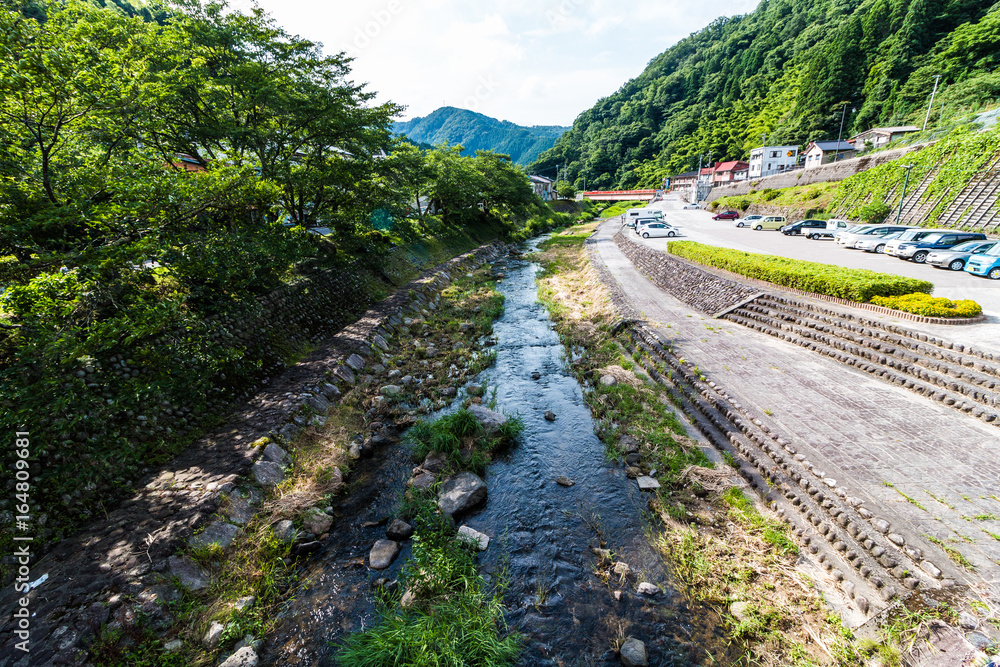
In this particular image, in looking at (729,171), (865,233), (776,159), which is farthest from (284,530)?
(729,171)

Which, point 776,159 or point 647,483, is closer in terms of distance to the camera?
point 647,483

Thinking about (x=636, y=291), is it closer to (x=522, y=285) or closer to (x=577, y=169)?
(x=522, y=285)

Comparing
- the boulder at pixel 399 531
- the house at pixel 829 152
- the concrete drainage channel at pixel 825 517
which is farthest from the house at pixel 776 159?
the boulder at pixel 399 531

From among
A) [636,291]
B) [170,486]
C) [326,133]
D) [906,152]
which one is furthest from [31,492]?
[906,152]

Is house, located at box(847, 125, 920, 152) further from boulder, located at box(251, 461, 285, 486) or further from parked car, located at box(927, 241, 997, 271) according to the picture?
boulder, located at box(251, 461, 285, 486)

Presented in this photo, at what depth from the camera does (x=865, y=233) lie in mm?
23656

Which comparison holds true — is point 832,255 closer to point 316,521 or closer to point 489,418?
point 489,418

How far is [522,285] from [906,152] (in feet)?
111

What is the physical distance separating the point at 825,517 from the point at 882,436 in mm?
2956

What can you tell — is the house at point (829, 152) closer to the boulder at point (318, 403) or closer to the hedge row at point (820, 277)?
the hedge row at point (820, 277)

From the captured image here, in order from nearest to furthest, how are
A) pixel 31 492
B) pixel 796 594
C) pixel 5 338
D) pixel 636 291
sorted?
pixel 796 594, pixel 31 492, pixel 5 338, pixel 636 291

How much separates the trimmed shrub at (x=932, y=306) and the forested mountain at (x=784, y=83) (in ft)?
165

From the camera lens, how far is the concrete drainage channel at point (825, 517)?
5277 millimetres

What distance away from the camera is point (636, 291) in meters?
21.0
